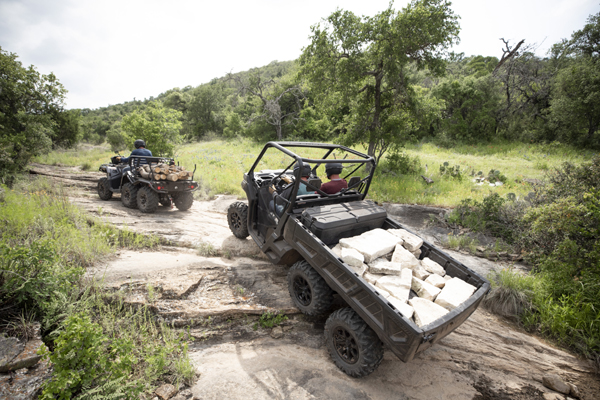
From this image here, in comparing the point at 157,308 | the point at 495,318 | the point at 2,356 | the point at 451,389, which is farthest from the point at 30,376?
the point at 495,318

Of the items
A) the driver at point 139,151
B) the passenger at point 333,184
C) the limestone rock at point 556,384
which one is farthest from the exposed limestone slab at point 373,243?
the driver at point 139,151

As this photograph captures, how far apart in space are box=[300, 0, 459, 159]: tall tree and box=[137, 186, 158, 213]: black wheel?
24.9ft

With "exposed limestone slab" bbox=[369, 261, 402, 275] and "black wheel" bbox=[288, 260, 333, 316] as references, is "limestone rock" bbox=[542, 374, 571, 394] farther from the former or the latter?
"black wheel" bbox=[288, 260, 333, 316]

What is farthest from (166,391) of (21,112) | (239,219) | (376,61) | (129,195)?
(21,112)

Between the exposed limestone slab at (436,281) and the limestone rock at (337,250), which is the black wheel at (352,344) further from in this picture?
the exposed limestone slab at (436,281)

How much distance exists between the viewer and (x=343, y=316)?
267 cm

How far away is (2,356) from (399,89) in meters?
12.4

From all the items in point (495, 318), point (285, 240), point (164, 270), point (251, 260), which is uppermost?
point (285, 240)

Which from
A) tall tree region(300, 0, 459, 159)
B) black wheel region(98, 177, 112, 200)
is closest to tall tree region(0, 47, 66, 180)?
black wheel region(98, 177, 112, 200)

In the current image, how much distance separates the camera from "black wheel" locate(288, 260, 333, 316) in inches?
120

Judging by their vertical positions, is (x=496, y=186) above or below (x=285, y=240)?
below

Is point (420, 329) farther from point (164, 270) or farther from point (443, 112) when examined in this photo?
point (443, 112)

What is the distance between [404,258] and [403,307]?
698 millimetres

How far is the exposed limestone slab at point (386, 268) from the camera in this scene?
279cm
